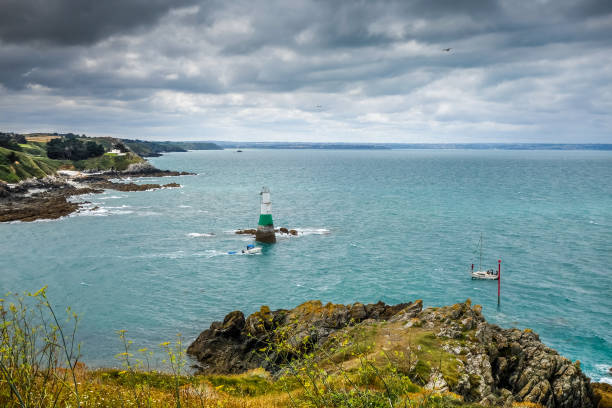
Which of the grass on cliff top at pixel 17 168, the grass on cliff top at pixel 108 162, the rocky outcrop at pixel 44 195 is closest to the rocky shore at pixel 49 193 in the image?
the rocky outcrop at pixel 44 195

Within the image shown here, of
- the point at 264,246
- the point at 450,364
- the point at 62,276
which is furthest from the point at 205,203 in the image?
the point at 450,364

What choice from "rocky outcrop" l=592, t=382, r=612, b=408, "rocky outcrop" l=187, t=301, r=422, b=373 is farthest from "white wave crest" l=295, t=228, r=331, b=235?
"rocky outcrop" l=592, t=382, r=612, b=408

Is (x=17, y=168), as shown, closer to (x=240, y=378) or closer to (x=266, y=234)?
(x=266, y=234)

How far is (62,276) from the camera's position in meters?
42.8

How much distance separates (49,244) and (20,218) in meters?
20.5

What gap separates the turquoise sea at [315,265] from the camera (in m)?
34.0

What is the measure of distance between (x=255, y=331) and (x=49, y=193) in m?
91.1

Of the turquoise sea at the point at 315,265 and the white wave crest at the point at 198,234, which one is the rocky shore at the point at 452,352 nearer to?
the turquoise sea at the point at 315,265

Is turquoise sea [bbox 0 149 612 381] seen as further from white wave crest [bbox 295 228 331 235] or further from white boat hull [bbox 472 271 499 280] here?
white boat hull [bbox 472 271 499 280]

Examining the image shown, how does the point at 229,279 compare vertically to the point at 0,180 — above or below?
below

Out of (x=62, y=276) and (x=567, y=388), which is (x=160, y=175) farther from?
(x=567, y=388)

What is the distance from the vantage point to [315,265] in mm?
47406

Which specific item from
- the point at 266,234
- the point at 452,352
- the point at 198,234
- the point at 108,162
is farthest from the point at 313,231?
the point at 108,162

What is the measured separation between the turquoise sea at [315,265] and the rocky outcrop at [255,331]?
3.65 meters
